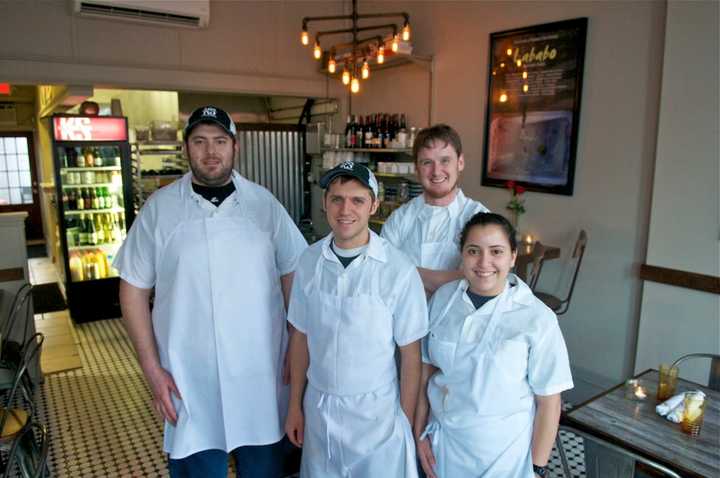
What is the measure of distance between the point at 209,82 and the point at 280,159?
1231 mm

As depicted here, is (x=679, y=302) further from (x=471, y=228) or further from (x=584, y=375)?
(x=471, y=228)

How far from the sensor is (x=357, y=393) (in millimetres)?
1446

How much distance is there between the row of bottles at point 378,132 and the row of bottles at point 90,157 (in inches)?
91.7

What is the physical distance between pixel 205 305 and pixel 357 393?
0.56 m

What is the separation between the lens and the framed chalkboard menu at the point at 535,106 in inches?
132

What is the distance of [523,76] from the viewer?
11.9 feet

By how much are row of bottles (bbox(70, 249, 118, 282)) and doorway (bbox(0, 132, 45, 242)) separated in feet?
16.9

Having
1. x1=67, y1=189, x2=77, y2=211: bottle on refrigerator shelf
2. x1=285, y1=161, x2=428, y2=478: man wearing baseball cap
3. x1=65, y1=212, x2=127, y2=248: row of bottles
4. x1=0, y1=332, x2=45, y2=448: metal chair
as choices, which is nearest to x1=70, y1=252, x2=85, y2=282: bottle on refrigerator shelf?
x1=65, y1=212, x2=127, y2=248: row of bottles

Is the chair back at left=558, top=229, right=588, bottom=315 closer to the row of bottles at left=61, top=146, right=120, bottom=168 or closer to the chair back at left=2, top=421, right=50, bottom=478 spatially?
the chair back at left=2, top=421, right=50, bottom=478

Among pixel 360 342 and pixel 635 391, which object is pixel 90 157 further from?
pixel 635 391

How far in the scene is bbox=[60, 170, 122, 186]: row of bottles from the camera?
4859 mm

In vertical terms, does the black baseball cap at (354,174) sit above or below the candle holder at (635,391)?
above

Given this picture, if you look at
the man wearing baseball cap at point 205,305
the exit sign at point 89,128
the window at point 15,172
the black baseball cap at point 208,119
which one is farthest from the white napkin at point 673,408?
the window at point 15,172

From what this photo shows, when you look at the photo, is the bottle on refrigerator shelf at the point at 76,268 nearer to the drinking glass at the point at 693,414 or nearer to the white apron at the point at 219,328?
the white apron at the point at 219,328
